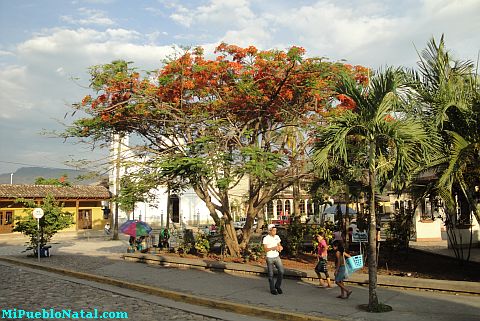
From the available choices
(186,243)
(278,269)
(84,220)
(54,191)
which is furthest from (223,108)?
(84,220)

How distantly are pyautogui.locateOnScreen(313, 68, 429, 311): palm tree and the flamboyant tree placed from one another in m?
5.02

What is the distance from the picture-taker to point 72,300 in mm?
9836

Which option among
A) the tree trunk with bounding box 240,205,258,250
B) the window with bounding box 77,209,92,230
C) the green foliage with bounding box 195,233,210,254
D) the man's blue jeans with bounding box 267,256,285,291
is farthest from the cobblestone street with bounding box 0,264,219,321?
the window with bounding box 77,209,92,230

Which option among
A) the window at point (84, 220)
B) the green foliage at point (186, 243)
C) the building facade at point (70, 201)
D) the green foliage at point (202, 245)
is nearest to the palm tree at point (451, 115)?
the green foliage at point (202, 245)

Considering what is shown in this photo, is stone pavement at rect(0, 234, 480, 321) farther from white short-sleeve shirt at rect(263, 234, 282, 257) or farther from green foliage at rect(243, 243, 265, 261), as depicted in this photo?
green foliage at rect(243, 243, 265, 261)

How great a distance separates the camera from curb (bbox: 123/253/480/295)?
8.94 m

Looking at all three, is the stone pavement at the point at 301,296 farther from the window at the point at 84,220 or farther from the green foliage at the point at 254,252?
the window at the point at 84,220

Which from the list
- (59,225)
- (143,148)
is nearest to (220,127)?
(143,148)

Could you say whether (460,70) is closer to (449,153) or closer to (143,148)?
(449,153)

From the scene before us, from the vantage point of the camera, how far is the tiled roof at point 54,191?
36594 millimetres

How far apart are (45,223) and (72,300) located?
1137 cm

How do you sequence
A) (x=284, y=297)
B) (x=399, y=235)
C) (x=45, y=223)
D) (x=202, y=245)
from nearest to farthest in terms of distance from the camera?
1. (x=284, y=297)
2. (x=399, y=235)
3. (x=202, y=245)
4. (x=45, y=223)

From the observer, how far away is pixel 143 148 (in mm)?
15688

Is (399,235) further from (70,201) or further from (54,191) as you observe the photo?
(70,201)
